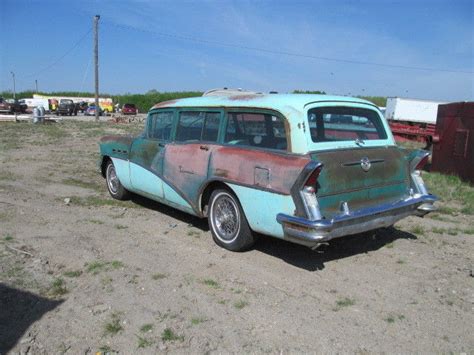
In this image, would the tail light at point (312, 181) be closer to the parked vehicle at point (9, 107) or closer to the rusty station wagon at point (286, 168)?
the rusty station wagon at point (286, 168)

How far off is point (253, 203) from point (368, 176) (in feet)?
3.93

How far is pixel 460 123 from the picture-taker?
1011 centimetres

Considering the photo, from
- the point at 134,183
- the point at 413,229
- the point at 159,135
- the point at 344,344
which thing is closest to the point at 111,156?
the point at 134,183

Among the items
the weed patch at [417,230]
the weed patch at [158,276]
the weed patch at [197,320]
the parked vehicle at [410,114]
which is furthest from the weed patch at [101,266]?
the parked vehicle at [410,114]

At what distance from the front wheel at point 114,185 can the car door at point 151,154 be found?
64cm

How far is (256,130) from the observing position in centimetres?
490

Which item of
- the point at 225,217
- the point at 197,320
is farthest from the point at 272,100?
the point at 197,320

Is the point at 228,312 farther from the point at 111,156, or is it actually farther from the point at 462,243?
the point at 111,156

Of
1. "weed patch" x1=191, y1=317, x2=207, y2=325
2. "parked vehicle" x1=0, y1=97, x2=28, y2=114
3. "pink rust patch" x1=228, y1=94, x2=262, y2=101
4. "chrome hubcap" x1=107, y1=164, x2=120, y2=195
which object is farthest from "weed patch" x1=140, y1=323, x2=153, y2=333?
"parked vehicle" x1=0, y1=97, x2=28, y2=114

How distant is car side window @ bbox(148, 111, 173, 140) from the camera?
20.0 feet

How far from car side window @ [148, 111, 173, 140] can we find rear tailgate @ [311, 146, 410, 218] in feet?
8.13

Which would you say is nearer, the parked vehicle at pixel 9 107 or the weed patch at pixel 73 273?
the weed patch at pixel 73 273

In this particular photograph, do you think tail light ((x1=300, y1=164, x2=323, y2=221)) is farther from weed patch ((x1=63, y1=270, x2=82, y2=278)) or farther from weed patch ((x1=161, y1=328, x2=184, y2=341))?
weed patch ((x1=63, y1=270, x2=82, y2=278))

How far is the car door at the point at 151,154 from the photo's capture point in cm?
604
